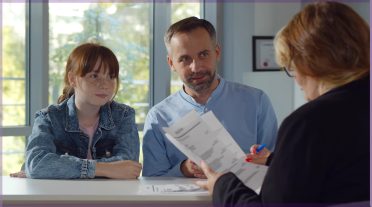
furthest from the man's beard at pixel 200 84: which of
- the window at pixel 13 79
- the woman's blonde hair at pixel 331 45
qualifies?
the window at pixel 13 79

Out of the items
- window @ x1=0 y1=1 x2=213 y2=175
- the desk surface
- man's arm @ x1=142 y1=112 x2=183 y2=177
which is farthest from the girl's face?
window @ x1=0 y1=1 x2=213 y2=175

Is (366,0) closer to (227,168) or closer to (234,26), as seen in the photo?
(234,26)

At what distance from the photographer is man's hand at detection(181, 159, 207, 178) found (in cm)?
213

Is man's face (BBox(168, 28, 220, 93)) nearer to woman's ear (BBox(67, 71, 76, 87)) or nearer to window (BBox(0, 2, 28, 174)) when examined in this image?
woman's ear (BBox(67, 71, 76, 87))

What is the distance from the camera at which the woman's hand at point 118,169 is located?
2064 mm

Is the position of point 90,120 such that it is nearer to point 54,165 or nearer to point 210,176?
point 54,165

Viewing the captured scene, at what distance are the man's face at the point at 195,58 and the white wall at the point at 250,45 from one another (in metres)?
1.92

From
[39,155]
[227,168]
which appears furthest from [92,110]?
[227,168]

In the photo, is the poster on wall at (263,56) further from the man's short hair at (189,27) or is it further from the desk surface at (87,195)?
the desk surface at (87,195)

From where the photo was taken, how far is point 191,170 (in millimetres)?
2137

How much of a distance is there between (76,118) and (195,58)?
0.54m

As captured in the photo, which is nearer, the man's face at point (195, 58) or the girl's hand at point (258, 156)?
the girl's hand at point (258, 156)

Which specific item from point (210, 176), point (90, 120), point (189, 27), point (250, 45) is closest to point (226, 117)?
point (189, 27)

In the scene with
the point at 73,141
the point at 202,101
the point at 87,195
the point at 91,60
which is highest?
the point at 91,60
